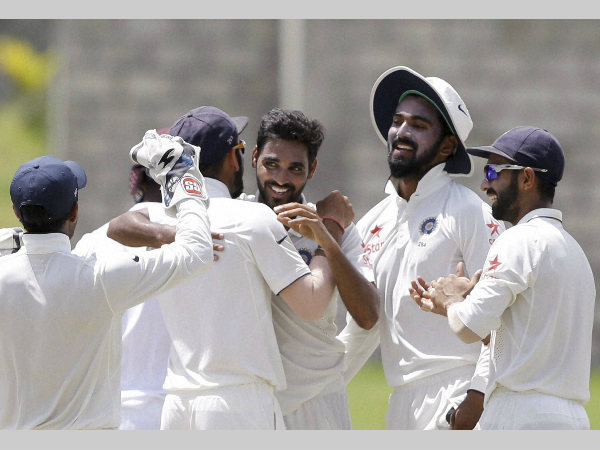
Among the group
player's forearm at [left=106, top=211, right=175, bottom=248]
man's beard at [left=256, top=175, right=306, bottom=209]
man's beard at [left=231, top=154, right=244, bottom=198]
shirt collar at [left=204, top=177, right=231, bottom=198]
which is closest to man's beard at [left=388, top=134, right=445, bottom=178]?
man's beard at [left=256, top=175, right=306, bottom=209]

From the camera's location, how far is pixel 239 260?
4.95 meters

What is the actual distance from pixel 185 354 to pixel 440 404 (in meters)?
1.08

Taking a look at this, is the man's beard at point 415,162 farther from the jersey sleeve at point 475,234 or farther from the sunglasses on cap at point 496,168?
the sunglasses on cap at point 496,168

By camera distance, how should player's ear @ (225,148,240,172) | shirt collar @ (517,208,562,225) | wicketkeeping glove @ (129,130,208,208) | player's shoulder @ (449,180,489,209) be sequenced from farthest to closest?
1. player's shoulder @ (449,180,489,209)
2. player's ear @ (225,148,240,172)
3. shirt collar @ (517,208,562,225)
4. wicketkeeping glove @ (129,130,208,208)

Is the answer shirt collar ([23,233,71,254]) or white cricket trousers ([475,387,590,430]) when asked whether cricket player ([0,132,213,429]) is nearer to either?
shirt collar ([23,233,71,254])

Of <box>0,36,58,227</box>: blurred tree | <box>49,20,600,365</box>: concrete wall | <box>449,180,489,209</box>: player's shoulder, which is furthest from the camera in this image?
<box>0,36,58,227</box>: blurred tree

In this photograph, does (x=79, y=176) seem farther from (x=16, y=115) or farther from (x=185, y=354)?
(x=16, y=115)

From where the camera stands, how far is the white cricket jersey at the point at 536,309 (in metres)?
4.65

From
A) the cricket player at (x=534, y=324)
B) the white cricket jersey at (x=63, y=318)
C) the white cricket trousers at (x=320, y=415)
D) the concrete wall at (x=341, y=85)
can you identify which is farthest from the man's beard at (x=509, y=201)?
the concrete wall at (x=341, y=85)

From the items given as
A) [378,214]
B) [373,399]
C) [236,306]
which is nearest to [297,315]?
[236,306]

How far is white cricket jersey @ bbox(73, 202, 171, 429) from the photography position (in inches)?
213

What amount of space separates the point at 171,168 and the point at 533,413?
5.07ft

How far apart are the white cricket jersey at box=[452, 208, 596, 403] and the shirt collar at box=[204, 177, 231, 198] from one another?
1098mm

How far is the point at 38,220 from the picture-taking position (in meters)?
4.39
